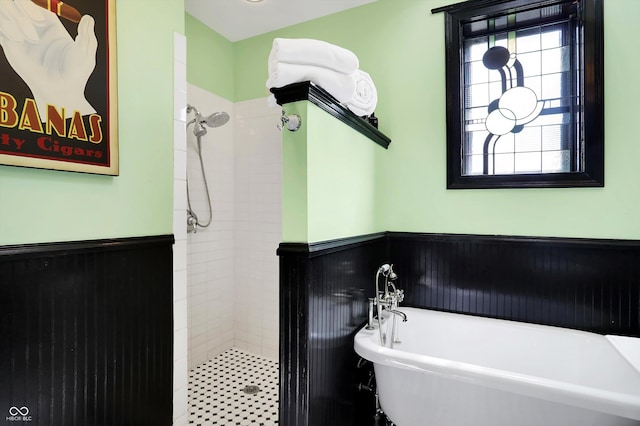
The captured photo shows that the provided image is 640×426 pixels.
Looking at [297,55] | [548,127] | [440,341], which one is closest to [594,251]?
[548,127]

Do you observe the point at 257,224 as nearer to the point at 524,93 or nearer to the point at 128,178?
the point at 128,178

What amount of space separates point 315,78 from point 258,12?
154 centimetres

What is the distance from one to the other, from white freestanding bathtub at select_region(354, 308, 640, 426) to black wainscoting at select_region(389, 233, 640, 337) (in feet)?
0.40

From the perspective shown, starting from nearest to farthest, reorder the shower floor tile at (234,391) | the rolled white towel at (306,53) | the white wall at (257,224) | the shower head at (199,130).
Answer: the rolled white towel at (306,53)
the shower floor tile at (234,391)
the shower head at (199,130)
the white wall at (257,224)

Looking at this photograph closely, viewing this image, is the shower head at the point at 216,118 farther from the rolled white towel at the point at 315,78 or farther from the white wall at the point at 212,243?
the rolled white towel at the point at 315,78

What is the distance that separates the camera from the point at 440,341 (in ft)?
6.70

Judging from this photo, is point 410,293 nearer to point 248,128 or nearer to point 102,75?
point 248,128

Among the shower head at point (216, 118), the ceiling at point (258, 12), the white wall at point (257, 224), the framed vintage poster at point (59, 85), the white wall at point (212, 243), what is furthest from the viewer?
the white wall at point (257, 224)

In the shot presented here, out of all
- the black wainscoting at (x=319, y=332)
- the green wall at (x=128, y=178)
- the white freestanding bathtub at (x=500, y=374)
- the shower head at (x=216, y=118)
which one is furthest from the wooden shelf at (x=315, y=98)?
the white freestanding bathtub at (x=500, y=374)

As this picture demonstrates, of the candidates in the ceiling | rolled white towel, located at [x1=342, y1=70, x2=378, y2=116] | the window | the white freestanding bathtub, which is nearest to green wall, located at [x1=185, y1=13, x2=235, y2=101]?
the ceiling

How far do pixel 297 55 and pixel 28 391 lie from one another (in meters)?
1.63

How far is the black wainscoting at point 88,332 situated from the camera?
1.22m

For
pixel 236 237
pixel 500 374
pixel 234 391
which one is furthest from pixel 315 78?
pixel 234 391

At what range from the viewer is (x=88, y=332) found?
1.43 m
